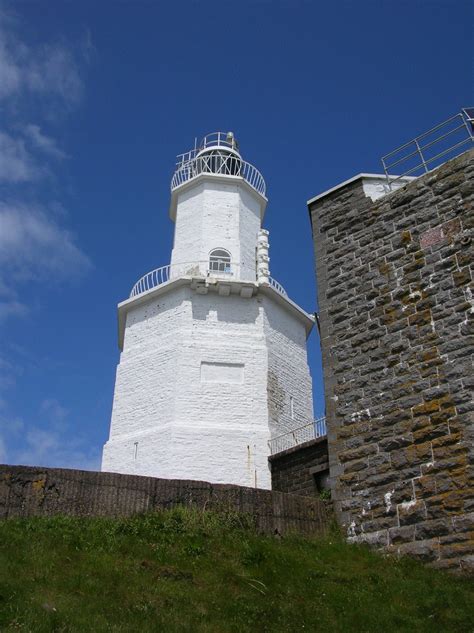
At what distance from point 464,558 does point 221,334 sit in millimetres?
13407

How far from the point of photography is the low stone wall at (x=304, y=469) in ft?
51.0

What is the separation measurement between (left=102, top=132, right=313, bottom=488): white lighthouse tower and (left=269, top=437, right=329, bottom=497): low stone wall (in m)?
2.00

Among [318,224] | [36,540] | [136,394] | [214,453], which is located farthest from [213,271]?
[36,540]

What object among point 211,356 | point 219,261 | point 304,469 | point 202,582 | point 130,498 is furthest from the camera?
point 219,261

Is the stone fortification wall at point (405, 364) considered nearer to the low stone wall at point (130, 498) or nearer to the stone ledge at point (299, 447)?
the low stone wall at point (130, 498)

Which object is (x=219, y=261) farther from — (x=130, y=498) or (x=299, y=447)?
(x=130, y=498)

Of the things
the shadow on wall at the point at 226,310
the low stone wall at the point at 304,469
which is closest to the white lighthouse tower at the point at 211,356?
the shadow on wall at the point at 226,310

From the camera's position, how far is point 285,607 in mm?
8367

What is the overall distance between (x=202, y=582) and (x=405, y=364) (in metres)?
4.71

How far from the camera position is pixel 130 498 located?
11.3 metres

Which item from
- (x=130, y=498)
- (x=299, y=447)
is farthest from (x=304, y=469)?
(x=130, y=498)

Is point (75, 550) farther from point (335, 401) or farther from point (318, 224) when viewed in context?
point (318, 224)

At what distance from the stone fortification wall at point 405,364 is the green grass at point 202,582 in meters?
0.73

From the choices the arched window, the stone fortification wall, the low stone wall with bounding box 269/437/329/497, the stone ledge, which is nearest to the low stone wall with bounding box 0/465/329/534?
the stone fortification wall
